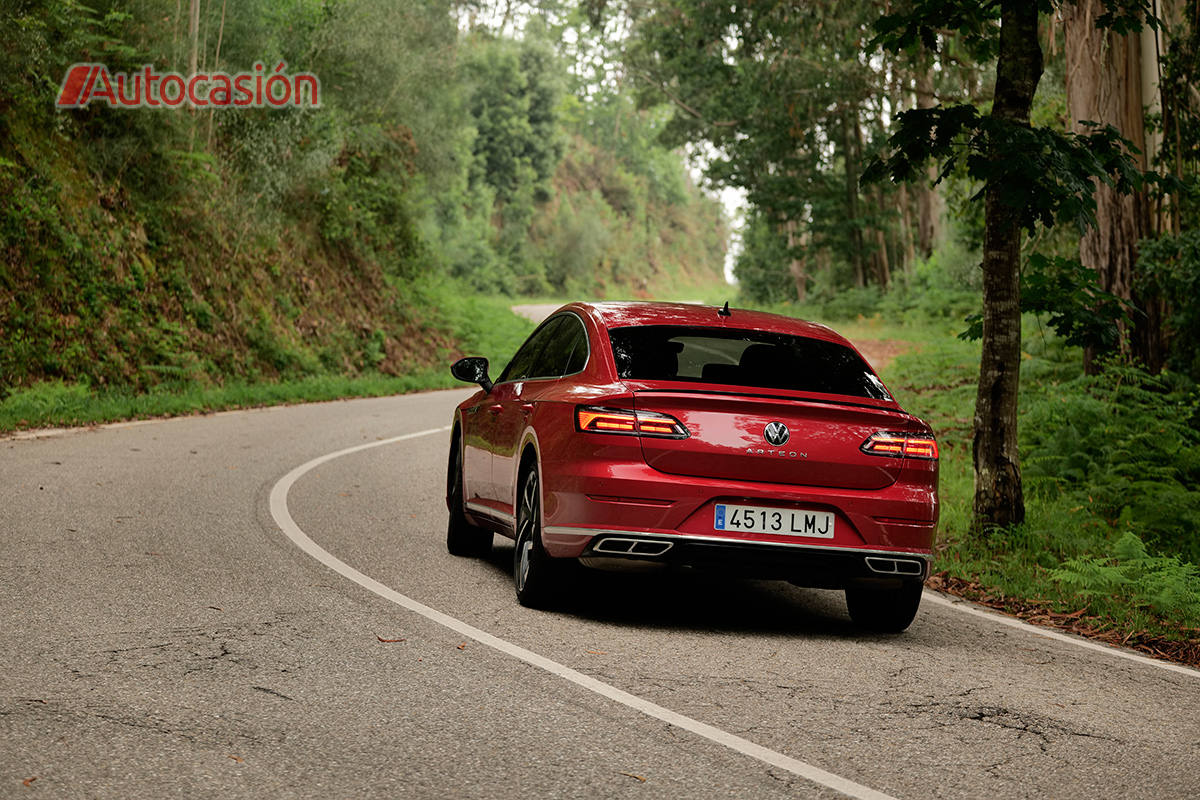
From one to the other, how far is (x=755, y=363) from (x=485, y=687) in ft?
8.88

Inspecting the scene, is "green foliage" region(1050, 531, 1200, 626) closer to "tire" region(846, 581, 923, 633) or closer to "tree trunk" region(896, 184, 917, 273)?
"tire" region(846, 581, 923, 633)

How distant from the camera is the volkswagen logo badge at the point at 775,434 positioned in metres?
6.94

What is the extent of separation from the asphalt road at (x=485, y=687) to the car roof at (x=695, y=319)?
161 cm

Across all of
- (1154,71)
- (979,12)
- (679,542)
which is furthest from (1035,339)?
(679,542)

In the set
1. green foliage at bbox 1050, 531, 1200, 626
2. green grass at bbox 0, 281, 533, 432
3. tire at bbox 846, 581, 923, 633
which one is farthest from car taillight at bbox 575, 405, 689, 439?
green grass at bbox 0, 281, 533, 432

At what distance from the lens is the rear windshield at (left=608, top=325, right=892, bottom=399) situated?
24.4ft

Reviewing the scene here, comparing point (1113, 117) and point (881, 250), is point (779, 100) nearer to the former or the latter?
point (881, 250)

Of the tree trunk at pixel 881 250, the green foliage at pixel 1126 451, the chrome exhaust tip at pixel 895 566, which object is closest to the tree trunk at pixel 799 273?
the tree trunk at pixel 881 250

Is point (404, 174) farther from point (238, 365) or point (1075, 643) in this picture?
point (1075, 643)

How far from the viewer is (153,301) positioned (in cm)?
2291

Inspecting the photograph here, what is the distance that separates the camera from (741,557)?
22.6ft

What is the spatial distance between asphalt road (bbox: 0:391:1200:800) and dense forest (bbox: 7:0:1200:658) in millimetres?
2319

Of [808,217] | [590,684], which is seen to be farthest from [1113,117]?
[808,217]

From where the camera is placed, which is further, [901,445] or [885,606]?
[885,606]
